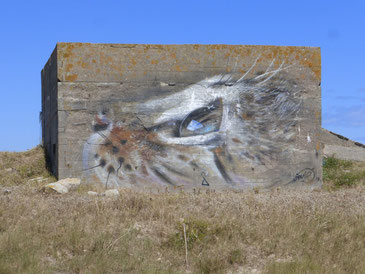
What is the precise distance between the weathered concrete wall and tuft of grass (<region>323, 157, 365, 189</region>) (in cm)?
211

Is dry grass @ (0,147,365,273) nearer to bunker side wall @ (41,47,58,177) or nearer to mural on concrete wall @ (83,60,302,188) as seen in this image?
mural on concrete wall @ (83,60,302,188)

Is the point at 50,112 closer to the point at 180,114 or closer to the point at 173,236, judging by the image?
the point at 180,114

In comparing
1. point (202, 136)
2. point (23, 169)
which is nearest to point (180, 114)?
point (202, 136)

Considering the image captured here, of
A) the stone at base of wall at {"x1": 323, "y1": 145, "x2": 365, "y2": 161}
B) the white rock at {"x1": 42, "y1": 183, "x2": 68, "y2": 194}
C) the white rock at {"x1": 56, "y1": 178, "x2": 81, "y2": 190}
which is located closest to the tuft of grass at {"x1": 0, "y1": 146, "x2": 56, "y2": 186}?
the white rock at {"x1": 56, "y1": 178, "x2": 81, "y2": 190}

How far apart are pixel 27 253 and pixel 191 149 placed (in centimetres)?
552

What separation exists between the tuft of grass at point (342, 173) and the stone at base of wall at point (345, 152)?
1.80 meters

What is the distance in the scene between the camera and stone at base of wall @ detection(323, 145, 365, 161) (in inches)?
722

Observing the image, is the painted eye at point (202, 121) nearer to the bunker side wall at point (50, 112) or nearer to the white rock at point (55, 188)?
the white rock at point (55, 188)

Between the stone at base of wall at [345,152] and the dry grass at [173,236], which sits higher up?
the stone at base of wall at [345,152]

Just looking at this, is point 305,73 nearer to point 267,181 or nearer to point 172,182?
point 267,181

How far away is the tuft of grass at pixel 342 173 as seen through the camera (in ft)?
42.1

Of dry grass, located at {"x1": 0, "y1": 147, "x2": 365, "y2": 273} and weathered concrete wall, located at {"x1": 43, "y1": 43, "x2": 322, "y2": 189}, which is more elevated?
weathered concrete wall, located at {"x1": 43, "y1": 43, "x2": 322, "y2": 189}

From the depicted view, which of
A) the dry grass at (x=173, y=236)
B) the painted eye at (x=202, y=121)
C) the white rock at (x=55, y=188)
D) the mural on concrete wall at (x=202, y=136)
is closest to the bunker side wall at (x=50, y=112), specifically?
the mural on concrete wall at (x=202, y=136)

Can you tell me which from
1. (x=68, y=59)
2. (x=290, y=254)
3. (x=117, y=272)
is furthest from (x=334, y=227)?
(x=68, y=59)
